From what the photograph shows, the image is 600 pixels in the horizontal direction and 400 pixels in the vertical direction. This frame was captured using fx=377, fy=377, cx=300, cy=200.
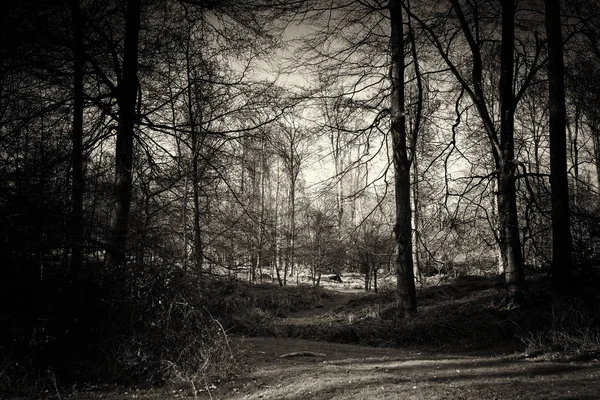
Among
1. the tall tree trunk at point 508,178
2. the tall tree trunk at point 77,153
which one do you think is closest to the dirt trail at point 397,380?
the tall tree trunk at point 77,153

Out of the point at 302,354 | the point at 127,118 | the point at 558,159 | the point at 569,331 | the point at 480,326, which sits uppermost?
the point at 127,118

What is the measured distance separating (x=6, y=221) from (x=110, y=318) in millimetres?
1946

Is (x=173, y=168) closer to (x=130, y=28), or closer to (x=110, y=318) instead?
(x=130, y=28)

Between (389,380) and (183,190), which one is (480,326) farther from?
(183,190)

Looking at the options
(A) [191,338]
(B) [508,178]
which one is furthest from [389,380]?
(B) [508,178]

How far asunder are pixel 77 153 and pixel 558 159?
9.44 metres

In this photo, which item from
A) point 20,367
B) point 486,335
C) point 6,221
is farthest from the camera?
point 486,335

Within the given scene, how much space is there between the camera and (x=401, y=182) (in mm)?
8539

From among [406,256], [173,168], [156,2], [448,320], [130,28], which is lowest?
[448,320]

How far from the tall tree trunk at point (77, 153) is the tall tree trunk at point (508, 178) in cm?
790

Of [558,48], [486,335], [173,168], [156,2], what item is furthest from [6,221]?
[558,48]

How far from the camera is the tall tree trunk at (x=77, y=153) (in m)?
5.70

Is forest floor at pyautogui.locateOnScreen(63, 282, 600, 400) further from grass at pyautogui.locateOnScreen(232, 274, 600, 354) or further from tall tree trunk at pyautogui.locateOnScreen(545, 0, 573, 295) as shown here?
tall tree trunk at pyautogui.locateOnScreen(545, 0, 573, 295)

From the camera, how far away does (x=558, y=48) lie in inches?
299
